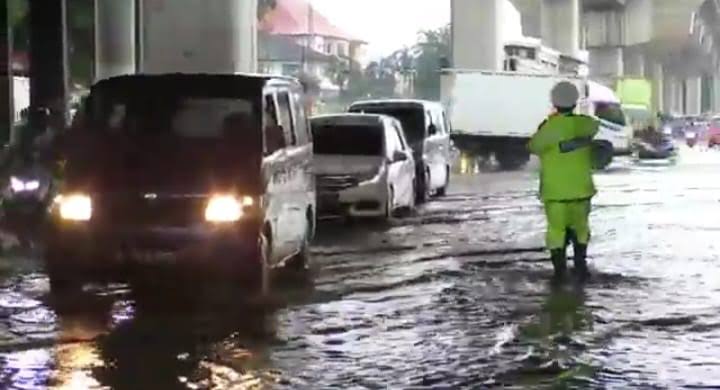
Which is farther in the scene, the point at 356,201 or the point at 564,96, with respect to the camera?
the point at 356,201

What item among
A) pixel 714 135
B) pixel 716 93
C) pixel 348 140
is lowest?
pixel 714 135

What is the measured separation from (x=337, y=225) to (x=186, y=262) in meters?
9.43

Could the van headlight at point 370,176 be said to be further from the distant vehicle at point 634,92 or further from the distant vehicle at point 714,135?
the distant vehicle at point 634,92

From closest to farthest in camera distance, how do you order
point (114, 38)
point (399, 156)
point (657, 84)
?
1. point (399, 156)
2. point (114, 38)
3. point (657, 84)

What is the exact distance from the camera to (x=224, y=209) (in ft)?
42.1

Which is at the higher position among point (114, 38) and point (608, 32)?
point (608, 32)

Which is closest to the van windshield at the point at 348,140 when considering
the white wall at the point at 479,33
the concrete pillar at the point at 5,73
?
the concrete pillar at the point at 5,73

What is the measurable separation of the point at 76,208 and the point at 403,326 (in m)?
2.98

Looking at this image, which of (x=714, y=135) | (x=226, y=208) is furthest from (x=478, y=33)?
(x=226, y=208)

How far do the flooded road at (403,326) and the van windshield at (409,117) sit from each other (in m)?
8.70

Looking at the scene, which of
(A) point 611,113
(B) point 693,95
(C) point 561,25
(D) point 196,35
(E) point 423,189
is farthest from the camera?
(B) point 693,95

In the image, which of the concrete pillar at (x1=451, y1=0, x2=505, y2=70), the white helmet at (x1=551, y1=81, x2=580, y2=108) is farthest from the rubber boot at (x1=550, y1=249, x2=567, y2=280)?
the concrete pillar at (x1=451, y1=0, x2=505, y2=70)

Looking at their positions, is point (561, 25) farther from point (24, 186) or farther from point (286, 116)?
point (286, 116)

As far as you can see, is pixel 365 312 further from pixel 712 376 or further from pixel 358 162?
pixel 358 162
